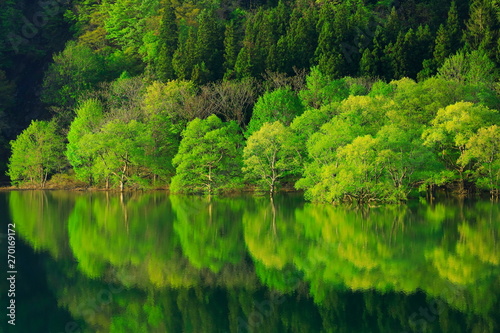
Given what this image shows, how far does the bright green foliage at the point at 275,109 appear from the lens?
55062mm

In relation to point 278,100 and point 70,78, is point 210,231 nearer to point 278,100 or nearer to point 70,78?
point 278,100

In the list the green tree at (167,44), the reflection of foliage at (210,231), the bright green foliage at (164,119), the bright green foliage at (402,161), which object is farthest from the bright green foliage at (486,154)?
the green tree at (167,44)

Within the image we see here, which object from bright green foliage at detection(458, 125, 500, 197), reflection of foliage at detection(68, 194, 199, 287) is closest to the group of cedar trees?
bright green foliage at detection(458, 125, 500, 197)

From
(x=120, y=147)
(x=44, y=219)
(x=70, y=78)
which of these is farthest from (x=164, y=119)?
(x=44, y=219)

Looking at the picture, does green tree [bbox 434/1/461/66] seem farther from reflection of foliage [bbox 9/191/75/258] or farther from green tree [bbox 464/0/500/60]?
reflection of foliage [bbox 9/191/75/258]

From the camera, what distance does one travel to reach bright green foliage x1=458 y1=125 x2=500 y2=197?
1583 inches

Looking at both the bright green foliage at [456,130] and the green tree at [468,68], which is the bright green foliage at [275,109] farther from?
the bright green foliage at [456,130]

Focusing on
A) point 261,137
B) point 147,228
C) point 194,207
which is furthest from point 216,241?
point 261,137

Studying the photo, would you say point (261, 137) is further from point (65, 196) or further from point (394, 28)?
point (394, 28)

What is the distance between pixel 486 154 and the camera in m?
40.5

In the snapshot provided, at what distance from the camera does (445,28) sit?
62.2m

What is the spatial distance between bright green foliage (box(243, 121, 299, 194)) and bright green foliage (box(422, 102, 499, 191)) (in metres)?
9.99

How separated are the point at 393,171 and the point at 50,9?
62.3 metres

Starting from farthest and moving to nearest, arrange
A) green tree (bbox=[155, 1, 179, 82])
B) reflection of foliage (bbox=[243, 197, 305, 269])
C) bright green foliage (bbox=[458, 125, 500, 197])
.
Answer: green tree (bbox=[155, 1, 179, 82]) < bright green foliage (bbox=[458, 125, 500, 197]) < reflection of foliage (bbox=[243, 197, 305, 269])
